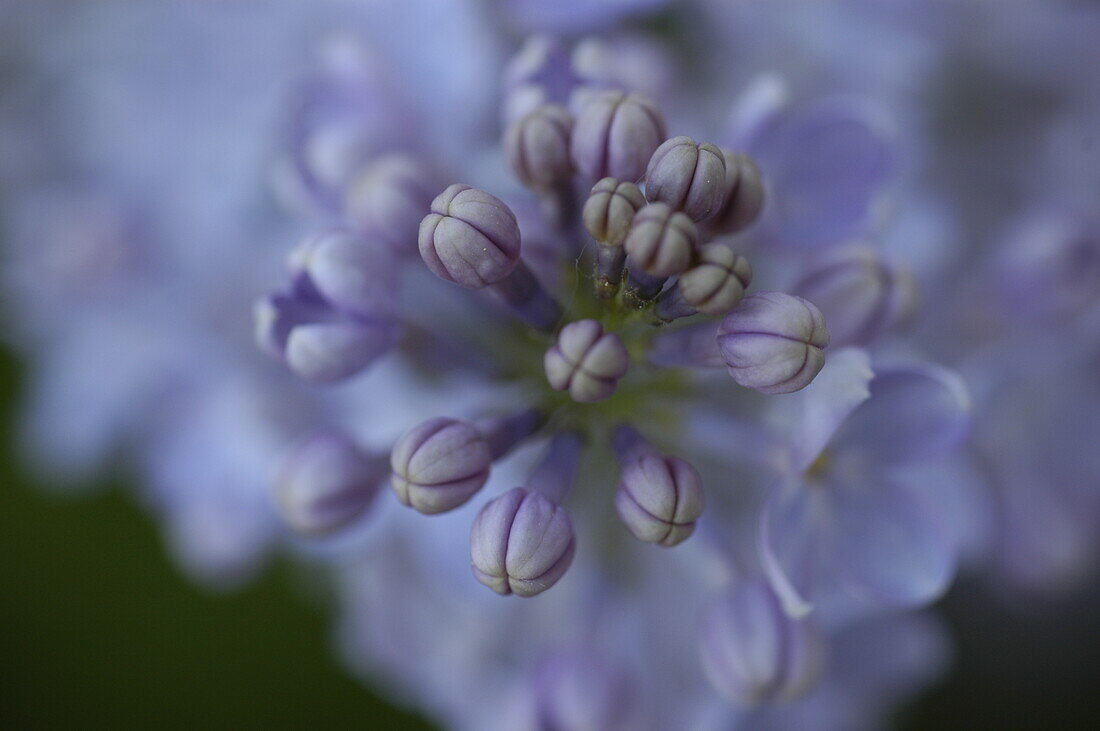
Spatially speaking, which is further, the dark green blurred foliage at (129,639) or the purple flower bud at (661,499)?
the dark green blurred foliage at (129,639)

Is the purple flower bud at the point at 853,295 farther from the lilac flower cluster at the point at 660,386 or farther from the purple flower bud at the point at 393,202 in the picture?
the purple flower bud at the point at 393,202

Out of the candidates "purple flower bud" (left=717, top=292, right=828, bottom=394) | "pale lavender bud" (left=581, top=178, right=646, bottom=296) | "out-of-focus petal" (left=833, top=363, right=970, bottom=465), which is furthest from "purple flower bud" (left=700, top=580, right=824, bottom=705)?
"pale lavender bud" (left=581, top=178, right=646, bottom=296)

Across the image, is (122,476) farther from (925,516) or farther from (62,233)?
(925,516)

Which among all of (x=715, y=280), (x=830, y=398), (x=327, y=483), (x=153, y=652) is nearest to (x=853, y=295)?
(x=830, y=398)

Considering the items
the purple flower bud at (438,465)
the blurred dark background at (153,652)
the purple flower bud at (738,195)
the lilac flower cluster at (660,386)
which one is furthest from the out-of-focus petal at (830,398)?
the blurred dark background at (153,652)

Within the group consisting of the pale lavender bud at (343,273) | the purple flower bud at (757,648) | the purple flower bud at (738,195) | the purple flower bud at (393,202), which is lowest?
the purple flower bud at (757,648)

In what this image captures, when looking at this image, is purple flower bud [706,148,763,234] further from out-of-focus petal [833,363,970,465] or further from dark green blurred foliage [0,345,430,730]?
dark green blurred foliage [0,345,430,730]

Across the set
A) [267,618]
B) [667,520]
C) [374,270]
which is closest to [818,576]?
[667,520]

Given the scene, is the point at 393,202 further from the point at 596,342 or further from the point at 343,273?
the point at 596,342
